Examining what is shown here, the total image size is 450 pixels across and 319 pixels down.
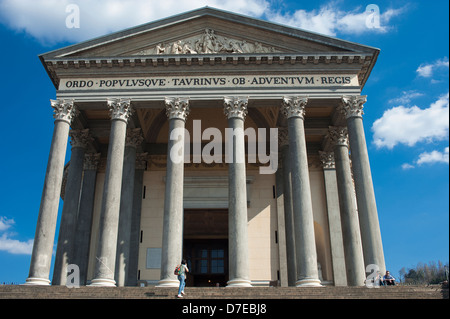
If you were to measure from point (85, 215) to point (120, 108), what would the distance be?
28.0 feet

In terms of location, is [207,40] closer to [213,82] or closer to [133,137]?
[213,82]

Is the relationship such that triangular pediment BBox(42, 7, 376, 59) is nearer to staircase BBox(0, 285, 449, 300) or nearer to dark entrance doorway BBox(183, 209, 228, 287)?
dark entrance doorway BBox(183, 209, 228, 287)

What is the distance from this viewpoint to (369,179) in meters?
24.2

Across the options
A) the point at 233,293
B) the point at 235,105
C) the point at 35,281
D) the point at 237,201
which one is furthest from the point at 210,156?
the point at 233,293

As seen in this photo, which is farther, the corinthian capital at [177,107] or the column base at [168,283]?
the corinthian capital at [177,107]

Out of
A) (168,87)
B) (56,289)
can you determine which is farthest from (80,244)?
(168,87)

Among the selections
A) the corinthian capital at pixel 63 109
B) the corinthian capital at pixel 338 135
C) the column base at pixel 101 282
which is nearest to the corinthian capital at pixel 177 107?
the corinthian capital at pixel 63 109

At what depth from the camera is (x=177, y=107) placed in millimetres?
26000

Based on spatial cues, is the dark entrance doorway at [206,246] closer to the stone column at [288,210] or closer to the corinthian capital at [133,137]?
the stone column at [288,210]

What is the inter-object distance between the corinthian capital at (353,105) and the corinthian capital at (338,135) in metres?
3.80

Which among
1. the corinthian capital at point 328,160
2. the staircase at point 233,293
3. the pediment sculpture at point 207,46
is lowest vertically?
the staircase at point 233,293

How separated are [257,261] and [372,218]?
1004 centimetres

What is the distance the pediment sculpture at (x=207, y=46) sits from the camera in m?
27.2

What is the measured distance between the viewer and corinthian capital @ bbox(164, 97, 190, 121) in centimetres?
2589
